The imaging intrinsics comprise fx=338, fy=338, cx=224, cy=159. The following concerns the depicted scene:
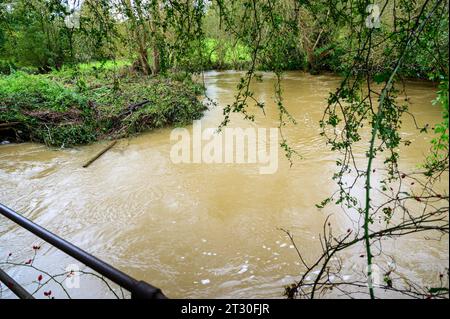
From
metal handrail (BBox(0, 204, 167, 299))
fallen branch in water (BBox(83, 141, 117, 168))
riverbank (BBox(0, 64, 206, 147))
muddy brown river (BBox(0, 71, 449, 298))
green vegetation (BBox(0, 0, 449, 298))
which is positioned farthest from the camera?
riverbank (BBox(0, 64, 206, 147))

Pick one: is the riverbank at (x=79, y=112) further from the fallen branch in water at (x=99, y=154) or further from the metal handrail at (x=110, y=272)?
the metal handrail at (x=110, y=272)

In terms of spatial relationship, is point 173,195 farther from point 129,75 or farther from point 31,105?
point 129,75

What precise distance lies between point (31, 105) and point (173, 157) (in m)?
5.32

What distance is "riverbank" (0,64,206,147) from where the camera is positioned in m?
9.92

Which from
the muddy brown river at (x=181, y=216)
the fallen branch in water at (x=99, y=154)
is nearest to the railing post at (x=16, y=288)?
→ the muddy brown river at (x=181, y=216)

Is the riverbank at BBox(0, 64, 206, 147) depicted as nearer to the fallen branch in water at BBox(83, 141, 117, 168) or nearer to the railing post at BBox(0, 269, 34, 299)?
the fallen branch in water at BBox(83, 141, 117, 168)

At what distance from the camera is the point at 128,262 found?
477 centimetres

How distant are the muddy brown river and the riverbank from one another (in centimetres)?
50

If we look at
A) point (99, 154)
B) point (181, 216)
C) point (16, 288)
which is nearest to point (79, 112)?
point (99, 154)

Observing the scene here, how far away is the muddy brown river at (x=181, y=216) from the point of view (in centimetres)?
441

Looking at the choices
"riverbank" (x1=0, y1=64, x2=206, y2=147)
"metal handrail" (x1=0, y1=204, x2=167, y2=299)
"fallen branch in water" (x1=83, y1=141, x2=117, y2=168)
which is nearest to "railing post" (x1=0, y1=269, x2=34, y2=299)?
"metal handrail" (x1=0, y1=204, x2=167, y2=299)

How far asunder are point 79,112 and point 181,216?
6.42m

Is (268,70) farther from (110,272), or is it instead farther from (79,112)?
(79,112)

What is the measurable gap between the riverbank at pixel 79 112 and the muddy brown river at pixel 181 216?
500 millimetres
